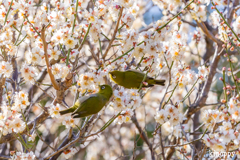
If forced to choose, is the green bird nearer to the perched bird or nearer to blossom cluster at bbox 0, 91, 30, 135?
the perched bird

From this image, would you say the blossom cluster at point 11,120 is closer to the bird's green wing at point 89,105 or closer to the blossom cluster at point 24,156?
the blossom cluster at point 24,156

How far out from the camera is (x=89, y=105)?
1976 mm

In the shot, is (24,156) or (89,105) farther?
(24,156)

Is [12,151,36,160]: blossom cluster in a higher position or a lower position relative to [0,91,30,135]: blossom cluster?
lower

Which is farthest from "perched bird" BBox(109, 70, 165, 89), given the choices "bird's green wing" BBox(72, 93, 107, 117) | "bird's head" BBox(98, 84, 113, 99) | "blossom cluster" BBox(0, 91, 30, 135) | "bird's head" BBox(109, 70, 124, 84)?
"blossom cluster" BBox(0, 91, 30, 135)

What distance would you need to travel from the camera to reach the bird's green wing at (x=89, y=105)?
6.48 feet

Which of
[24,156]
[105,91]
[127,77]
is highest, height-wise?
[127,77]

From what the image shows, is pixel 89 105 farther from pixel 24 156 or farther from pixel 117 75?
pixel 24 156

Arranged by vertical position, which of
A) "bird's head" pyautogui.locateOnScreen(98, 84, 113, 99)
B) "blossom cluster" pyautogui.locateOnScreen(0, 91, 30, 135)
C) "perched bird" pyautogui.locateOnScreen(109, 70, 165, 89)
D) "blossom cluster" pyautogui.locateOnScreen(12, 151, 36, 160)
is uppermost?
"perched bird" pyautogui.locateOnScreen(109, 70, 165, 89)

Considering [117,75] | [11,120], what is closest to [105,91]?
[117,75]

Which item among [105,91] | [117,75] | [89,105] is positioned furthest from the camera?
[117,75]

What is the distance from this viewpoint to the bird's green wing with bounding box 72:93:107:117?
1974 mm

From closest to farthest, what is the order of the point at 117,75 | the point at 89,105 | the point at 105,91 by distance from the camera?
1. the point at 89,105
2. the point at 105,91
3. the point at 117,75

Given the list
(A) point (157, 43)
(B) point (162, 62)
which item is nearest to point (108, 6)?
(A) point (157, 43)
